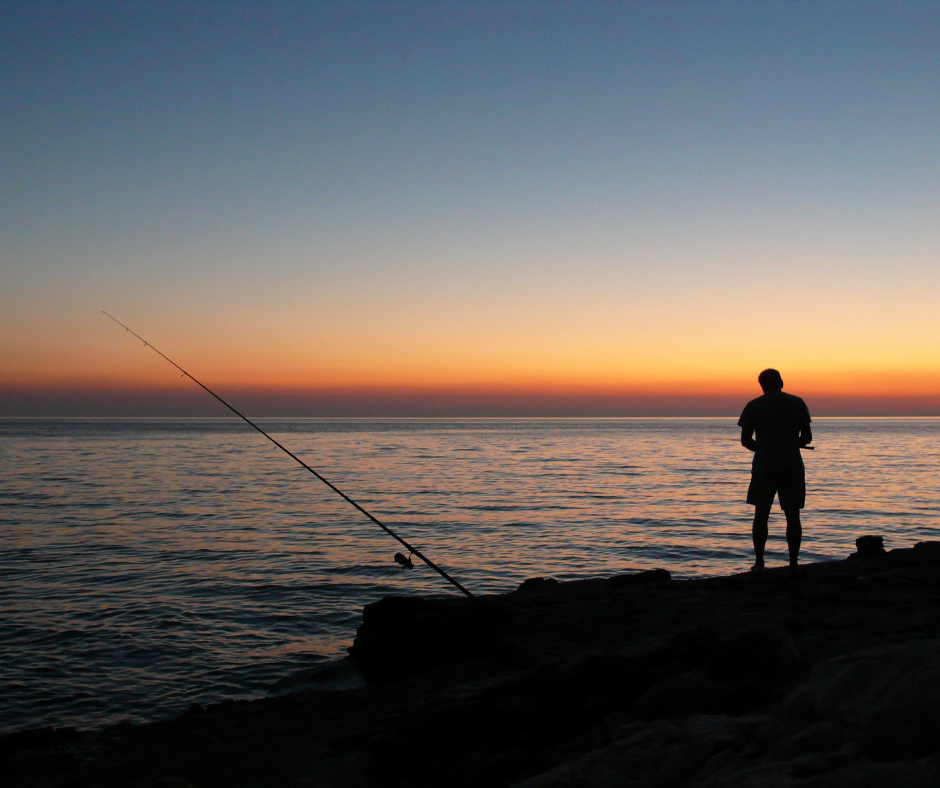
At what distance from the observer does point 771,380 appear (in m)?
6.84

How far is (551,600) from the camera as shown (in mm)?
6953

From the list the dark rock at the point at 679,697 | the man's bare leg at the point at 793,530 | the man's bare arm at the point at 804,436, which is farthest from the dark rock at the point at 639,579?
the dark rock at the point at 679,697

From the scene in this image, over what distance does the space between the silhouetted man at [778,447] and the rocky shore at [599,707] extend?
770mm

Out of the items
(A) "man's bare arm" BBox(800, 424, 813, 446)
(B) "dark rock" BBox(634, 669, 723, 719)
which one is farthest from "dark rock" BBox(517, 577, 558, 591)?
(B) "dark rock" BBox(634, 669, 723, 719)

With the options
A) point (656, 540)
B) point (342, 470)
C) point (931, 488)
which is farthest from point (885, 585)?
point (342, 470)

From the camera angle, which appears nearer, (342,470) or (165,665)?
(165,665)

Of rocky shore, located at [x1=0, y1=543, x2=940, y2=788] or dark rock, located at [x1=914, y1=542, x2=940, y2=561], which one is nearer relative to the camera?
rocky shore, located at [x1=0, y1=543, x2=940, y2=788]

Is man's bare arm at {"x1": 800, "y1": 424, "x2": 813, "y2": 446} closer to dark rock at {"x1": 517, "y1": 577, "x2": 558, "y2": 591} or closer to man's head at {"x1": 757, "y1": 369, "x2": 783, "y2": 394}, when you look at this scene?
man's head at {"x1": 757, "y1": 369, "x2": 783, "y2": 394}

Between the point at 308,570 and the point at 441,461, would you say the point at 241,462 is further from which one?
the point at 308,570

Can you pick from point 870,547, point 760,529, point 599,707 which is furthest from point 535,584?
point 599,707

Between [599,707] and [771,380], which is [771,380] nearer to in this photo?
[771,380]

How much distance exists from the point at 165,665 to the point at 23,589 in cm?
434

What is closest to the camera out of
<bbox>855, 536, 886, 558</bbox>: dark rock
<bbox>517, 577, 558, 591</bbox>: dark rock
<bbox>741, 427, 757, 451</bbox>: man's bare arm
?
<bbox>741, 427, 757, 451</bbox>: man's bare arm

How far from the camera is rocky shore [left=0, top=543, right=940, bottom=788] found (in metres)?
2.55
